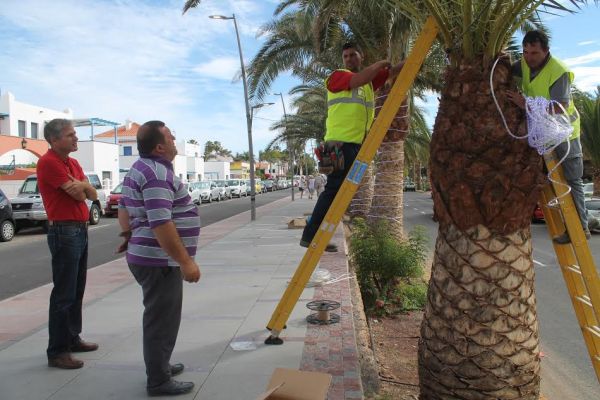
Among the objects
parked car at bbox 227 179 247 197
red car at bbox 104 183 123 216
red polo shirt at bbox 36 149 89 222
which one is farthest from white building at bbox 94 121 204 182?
red polo shirt at bbox 36 149 89 222

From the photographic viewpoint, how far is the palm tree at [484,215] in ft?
10.4

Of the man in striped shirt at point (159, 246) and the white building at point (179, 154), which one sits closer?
the man in striped shirt at point (159, 246)

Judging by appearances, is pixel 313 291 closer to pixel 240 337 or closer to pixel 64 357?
pixel 240 337

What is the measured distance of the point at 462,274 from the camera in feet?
10.8

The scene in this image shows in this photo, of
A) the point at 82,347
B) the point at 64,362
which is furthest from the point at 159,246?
the point at 82,347

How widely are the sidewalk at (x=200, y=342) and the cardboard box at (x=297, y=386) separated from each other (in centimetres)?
34

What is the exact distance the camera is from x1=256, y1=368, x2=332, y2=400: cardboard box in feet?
9.34

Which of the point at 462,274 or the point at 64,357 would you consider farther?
the point at 64,357

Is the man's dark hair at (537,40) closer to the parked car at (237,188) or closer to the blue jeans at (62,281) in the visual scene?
the blue jeans at (62,281)

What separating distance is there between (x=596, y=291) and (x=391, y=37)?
967cm

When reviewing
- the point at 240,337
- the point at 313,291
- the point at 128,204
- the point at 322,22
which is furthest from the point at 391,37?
the point at 128,204

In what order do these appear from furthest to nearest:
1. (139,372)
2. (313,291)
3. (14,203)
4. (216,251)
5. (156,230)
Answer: (14,203) → (216,251) → (313,291) → (139,372) → (156,230)

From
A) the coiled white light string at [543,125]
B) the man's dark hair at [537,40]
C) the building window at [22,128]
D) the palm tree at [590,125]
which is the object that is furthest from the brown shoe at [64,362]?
the building window at [22,128]

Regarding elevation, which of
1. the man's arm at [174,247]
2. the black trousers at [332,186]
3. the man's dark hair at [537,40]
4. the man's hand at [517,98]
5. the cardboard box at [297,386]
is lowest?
the cardboard box at [297,386]
